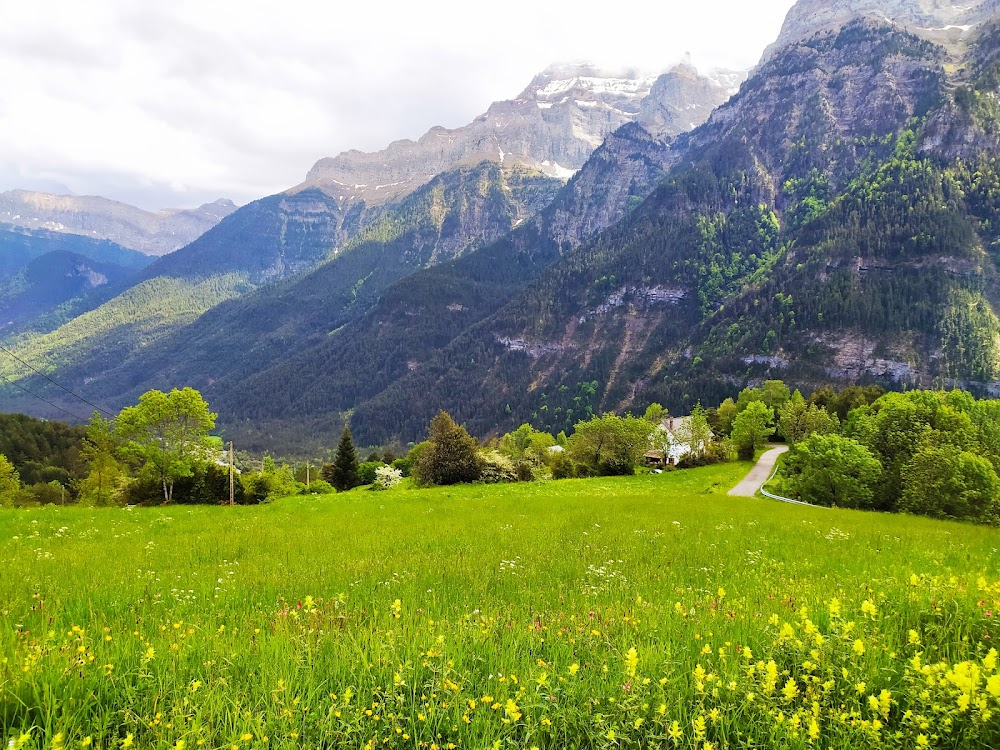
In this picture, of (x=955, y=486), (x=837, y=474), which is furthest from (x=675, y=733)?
(x=837, y=474)

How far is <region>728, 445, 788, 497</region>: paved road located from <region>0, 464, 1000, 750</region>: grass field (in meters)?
37.0

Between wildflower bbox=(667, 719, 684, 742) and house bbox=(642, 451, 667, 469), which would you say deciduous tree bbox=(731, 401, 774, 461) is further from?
wildflower bbox=(667, 719, 684, 742)

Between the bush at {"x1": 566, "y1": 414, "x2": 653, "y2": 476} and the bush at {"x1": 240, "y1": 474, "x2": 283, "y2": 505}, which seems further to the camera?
the bush at {"x1": 566, "y1": 414, "x2": 653, "y2": 476}

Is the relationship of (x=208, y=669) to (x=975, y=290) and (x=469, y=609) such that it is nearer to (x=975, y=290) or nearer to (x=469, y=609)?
(x=469, y=609)

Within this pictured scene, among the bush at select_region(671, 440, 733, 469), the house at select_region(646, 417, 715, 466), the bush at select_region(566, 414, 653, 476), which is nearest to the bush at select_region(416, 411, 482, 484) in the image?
the bush at select_region(566, 414, 653, 476)

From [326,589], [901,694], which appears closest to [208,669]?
[326,589]

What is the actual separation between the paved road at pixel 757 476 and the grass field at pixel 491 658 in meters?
37.0

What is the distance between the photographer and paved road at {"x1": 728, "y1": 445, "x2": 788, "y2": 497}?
155 feet

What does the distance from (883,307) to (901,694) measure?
241550 millimetres

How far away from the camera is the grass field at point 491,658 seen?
10.2 ft

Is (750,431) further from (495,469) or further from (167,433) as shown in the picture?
(167,433)

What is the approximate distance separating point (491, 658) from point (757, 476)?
208 ft

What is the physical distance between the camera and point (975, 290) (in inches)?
7219

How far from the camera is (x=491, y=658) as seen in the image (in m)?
4.13
